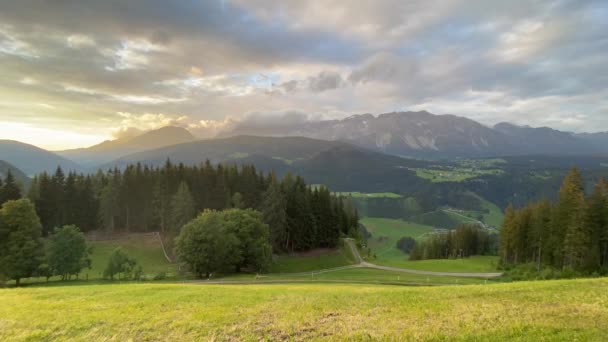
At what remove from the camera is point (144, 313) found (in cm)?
1909

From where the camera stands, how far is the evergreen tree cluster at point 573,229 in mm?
60531

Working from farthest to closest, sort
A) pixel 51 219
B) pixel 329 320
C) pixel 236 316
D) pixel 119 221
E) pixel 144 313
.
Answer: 1. pixel 119 221
2. pixel 51 219
3. pixel 144 313
4. pixel 236 316
5. pixel 329 320

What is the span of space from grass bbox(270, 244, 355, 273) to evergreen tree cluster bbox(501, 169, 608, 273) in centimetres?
4193

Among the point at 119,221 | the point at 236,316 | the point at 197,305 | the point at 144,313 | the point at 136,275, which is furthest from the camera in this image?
Result: the point at 119,221

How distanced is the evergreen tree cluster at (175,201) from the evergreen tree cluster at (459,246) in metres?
48.9

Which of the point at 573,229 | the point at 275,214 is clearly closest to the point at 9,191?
the point at 275,214

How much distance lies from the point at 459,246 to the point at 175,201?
96.9 m

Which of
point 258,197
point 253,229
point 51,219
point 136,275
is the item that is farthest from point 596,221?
point 51,219

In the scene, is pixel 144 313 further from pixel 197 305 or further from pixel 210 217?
pixel 210 217

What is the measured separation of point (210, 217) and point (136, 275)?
15.7m

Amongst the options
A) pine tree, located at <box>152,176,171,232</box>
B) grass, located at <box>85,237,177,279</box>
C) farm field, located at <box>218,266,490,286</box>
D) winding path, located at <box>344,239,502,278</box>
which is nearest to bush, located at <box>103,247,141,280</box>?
grass, located at <box>85,237,177,279</box>

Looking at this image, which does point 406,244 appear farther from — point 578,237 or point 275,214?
point 578,237

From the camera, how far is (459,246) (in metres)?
119

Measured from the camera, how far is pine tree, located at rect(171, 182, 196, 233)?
80875mm
